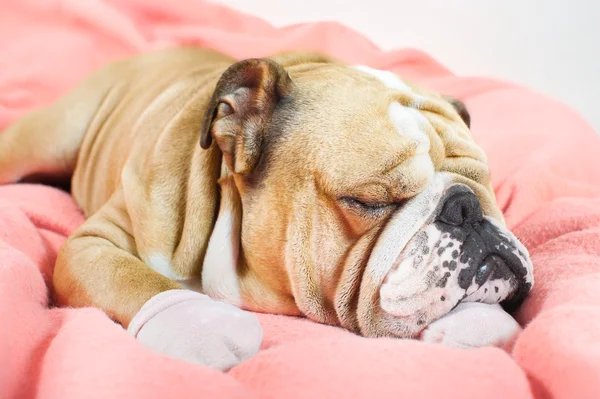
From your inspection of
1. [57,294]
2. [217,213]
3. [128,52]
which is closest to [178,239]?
[217,213]

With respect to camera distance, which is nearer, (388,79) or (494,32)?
(388,79)

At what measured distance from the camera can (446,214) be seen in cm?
117

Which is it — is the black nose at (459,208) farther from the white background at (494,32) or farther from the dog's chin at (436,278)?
the white background at (494,32)

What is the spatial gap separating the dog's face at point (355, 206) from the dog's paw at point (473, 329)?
2 centimetres

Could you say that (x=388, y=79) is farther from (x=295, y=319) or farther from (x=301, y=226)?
(x=295, y=319)

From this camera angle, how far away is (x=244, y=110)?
125cm

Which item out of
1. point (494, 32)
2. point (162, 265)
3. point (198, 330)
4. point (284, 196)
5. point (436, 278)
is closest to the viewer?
point (198, 330)

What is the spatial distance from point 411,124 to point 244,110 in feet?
1.06

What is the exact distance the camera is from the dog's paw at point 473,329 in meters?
1.08

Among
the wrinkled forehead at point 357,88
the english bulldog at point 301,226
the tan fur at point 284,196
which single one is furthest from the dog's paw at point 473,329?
the wrinkled forehead at point 357,88

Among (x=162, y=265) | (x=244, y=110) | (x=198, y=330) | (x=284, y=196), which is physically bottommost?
(x=162, y=265)

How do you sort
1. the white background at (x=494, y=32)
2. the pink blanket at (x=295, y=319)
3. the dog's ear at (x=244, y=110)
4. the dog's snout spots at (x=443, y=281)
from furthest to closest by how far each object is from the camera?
the white background at (x=494, y=32)
the dog's ear at (x=244, y=110)
the dog's snout spots at (x=443, y=281)
the pink blanket at (x=295, y=319)

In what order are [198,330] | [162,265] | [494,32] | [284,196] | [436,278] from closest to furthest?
[198,330], [436,278], [284,196], [162,265], [494,32]

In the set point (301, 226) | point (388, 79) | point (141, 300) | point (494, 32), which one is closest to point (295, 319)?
point (301, 226)
